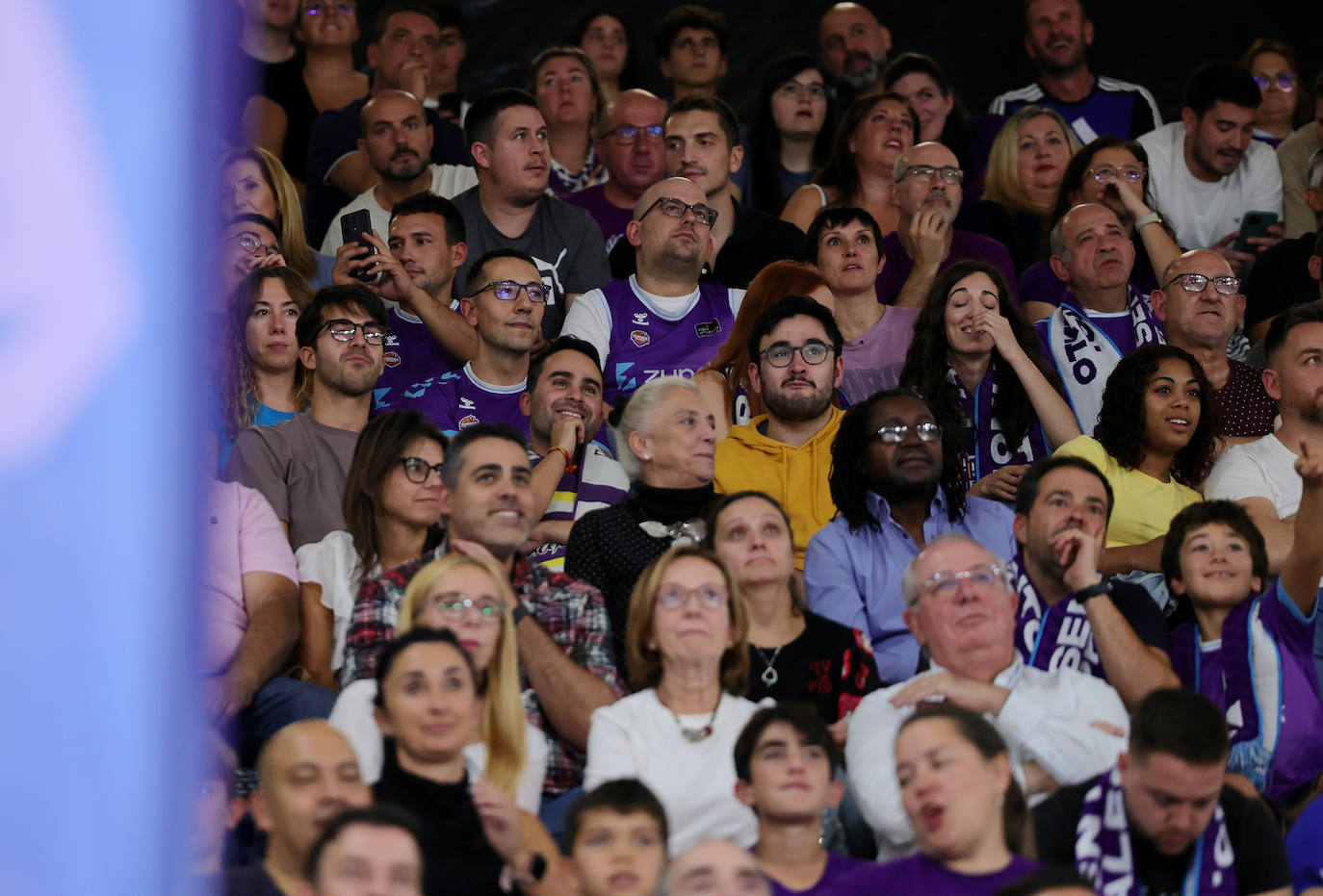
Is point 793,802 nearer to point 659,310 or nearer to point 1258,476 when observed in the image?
point 1258,476

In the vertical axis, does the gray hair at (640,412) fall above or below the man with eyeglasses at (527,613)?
above

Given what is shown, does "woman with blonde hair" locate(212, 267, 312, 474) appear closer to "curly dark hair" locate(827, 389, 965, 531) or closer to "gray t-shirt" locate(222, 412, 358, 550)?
"gray t-shirt" locate(222, 412, 358, 550)

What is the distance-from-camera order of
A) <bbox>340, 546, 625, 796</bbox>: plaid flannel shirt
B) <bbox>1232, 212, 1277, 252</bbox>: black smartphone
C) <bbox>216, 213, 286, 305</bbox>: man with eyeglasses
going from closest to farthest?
<bbox>340, 546, 625, 796</bbox>: plaid flannel shirt
<bbox>216, 213, 286, 305</bbox>: man with eyeglasses
<bbox>1232, 212, 1277, 252</bbox>: black smartphone

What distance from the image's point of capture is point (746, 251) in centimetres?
515

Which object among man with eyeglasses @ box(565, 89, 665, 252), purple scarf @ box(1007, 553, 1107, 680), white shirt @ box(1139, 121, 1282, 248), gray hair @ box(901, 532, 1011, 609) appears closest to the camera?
gray hair @ box(901, 532, 1011, 609)

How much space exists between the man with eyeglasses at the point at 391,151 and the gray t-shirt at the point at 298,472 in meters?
1.36

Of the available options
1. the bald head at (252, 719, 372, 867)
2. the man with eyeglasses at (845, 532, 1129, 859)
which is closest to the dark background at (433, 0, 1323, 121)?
the man with eyeglasses at (845, 532, 1129, 859)

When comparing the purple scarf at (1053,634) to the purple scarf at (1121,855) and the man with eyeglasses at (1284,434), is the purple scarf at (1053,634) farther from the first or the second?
the man with eyeglasses at (1284,434)

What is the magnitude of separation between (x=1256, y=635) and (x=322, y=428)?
81.6 inches

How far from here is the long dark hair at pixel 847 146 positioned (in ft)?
17.8

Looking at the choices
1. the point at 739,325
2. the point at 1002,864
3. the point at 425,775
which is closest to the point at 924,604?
the point at 1002,864

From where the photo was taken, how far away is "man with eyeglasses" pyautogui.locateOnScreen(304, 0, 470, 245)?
18.1ft

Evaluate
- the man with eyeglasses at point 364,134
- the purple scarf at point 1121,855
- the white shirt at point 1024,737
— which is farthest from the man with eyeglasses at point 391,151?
the purple scarf at point 1121,855

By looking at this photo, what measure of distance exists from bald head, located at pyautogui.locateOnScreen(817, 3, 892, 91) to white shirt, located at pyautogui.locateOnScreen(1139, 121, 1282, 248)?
1.13 m
